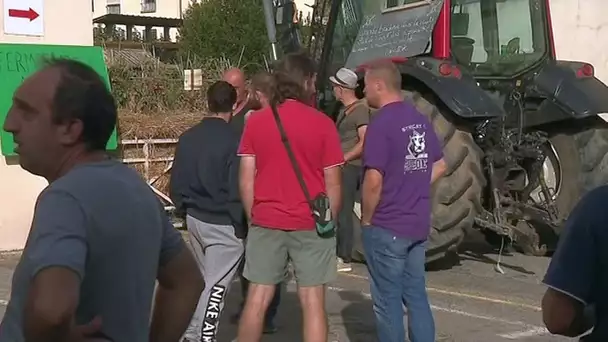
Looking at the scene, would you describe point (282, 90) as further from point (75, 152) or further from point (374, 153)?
point (75, 152)

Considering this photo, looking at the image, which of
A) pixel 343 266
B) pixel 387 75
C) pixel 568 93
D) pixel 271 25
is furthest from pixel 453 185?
pixel 387 75

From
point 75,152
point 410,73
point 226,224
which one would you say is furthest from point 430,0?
point 75,152

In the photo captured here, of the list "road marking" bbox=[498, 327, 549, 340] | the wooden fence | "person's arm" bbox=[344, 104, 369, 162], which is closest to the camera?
"road marking" bbox=[498, 327, 549, 340]

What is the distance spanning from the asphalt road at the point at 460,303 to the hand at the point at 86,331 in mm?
4283

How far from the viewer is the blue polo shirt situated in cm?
264

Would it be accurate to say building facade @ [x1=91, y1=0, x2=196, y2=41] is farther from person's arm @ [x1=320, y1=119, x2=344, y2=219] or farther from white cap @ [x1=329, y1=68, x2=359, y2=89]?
person's arm @ [x1=320, y1=119, x2=344, y2=219]

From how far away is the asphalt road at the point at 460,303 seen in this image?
7.05 metres

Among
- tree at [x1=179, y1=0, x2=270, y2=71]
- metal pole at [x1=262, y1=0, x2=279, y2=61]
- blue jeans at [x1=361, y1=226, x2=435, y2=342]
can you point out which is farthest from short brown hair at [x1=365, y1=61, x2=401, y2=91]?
tree at [x1=179, y1=0, x2=270, y2=71]

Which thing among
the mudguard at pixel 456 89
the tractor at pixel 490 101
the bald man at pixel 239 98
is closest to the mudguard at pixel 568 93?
the tractor at pixel 490 101

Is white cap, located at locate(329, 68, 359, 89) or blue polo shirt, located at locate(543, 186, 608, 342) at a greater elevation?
white cap, located at locate(329, 68, 359, 89)

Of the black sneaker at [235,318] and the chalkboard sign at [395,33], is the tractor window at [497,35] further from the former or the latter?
the black sneaker at [235,318]

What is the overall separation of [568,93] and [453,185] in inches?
58.1

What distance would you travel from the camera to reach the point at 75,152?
262 centimetres

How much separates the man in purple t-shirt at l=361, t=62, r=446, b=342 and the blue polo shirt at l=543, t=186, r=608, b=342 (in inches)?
115
